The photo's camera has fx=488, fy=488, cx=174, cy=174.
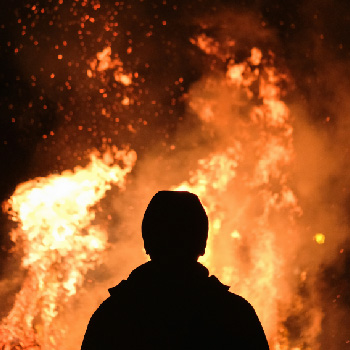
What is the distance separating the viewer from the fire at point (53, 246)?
6.80m

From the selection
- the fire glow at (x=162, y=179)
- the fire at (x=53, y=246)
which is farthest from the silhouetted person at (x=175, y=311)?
the fire at (x=53, y=246)

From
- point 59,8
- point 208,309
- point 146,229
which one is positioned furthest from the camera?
point 59,8

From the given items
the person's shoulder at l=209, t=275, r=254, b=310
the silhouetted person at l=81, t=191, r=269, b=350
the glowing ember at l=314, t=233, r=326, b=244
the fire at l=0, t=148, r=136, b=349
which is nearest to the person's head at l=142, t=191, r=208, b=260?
the silhouetted person at l=81, t=191, r=269, b=350

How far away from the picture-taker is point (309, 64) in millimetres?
7418

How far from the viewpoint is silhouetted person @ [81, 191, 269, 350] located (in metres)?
1.48

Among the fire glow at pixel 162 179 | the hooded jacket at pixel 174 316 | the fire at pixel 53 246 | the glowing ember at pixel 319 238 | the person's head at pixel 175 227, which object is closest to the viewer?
the hooded jacket at pixel 174 316

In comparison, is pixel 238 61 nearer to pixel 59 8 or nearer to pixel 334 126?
pixel 334 126

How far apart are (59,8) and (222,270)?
14.2 ft

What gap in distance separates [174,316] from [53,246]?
18.7 feet

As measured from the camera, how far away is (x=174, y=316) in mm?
1497

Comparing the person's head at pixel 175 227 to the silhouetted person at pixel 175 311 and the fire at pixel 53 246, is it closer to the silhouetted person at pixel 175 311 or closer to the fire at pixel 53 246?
the silhouetted person at pixel 175 311

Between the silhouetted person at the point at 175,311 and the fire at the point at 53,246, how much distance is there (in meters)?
5.42

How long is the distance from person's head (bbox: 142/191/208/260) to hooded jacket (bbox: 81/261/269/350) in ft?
→ 0.19

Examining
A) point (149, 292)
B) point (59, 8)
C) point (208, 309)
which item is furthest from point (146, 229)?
point (59, 8)
